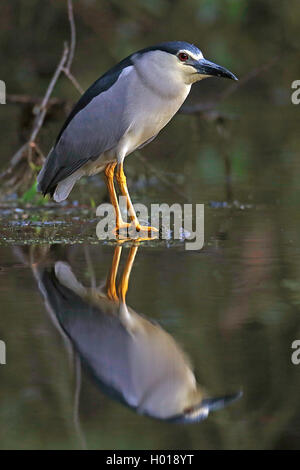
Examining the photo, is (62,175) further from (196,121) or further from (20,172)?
(196,121)

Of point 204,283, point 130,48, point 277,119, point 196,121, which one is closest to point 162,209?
point 204,283

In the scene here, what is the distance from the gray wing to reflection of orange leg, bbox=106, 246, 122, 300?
867 mm

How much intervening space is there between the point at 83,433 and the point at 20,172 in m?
5.53

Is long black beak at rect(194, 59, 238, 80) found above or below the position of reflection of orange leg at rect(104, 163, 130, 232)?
above

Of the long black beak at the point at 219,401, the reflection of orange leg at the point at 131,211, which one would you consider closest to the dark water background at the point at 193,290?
the long black beak at the point at 219,401

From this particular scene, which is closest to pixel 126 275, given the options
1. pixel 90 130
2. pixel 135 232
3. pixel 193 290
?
pixel 193 290

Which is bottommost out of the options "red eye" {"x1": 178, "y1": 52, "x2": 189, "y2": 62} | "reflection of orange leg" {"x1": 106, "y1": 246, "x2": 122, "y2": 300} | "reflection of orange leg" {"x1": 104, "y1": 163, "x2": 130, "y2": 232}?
"reflection of orange leg" {"x1": 106, "y1": 246, "x2": 122, "y2": 300}

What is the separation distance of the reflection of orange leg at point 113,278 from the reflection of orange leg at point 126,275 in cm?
3

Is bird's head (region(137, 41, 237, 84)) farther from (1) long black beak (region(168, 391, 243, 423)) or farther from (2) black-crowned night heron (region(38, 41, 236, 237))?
(1) long black beak (region(168, 391, 243, 423))

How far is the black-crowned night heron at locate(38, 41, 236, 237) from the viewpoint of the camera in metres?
6.04

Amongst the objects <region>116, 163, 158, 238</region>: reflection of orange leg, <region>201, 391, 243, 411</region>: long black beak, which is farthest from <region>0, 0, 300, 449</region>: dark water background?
<region>116, 163, 158, 238</region>: reflection of orange leg

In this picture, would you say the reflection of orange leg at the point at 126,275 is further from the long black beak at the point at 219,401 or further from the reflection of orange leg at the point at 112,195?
the long black beak at the point at 219,401

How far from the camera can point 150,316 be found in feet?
13.7

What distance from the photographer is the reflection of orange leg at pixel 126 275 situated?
4.62 meters
